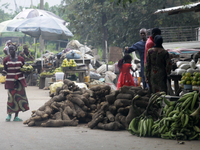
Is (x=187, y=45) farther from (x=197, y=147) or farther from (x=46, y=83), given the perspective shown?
(x=197, y=147)

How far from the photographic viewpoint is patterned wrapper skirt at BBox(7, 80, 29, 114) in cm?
820

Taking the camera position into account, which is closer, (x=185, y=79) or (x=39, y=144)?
(x=39, y=144)

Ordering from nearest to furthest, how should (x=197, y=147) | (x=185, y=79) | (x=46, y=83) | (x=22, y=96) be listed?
(x=197, y=147)
(x=185, y=79)
(x=22, y=96)
(x=46, y=83)

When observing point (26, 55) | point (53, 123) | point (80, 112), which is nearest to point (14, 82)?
point (53, 123)

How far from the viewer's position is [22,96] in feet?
27.5

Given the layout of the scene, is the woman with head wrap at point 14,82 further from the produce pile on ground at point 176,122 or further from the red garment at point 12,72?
the produce pile on ground at point 176,122

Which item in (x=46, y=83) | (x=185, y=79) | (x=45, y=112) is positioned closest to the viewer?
(x=185, y=79)

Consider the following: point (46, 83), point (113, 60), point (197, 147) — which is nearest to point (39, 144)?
point (197, 147)

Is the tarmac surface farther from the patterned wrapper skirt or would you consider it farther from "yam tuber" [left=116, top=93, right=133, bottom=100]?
the patterned wrapper skirt

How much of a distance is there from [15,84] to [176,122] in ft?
15.5

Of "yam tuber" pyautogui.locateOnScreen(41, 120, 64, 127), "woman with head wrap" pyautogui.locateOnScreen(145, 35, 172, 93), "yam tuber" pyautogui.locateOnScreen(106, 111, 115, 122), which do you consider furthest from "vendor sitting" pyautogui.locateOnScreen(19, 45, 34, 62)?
"woman with head wrap" pyautogui.locateOnScreen(145, 35, 172, 93)

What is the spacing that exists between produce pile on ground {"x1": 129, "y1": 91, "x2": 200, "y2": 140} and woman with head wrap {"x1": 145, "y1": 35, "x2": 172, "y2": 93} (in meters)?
0.85

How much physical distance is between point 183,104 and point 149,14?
19.0 metres

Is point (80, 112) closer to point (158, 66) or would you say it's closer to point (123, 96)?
point (123, 96)
